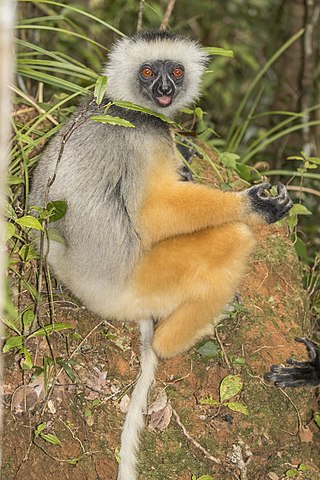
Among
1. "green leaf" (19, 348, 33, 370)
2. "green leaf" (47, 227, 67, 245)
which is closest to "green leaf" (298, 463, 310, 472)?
"green leaf" (19, 348, 33, 370)

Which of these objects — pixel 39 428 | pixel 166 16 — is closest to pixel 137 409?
pixel 39 428

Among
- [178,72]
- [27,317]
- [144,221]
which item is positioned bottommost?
[27,317]

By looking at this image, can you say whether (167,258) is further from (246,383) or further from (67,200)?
(246,383)

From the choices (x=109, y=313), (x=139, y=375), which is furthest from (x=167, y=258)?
(x=139, y=375)

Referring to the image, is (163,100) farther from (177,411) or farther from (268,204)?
(177,411)

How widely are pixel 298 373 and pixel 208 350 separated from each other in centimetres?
66

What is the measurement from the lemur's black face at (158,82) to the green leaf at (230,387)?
6.08 ft

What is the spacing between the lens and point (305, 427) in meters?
4.64

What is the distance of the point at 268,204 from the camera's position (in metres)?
4.25

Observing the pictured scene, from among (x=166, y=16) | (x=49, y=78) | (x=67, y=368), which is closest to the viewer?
(x=67, y=368)

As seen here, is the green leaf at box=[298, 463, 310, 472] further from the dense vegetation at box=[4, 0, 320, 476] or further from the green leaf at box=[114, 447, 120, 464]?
the dense vegetation at box=[4, 0, 320, 476]

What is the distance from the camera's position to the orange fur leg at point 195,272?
4.20 m

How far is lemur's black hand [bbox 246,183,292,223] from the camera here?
4.25 meters

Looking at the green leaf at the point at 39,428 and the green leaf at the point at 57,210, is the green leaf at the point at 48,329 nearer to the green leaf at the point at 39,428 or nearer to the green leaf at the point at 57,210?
the green leaf at the point at 39,428
